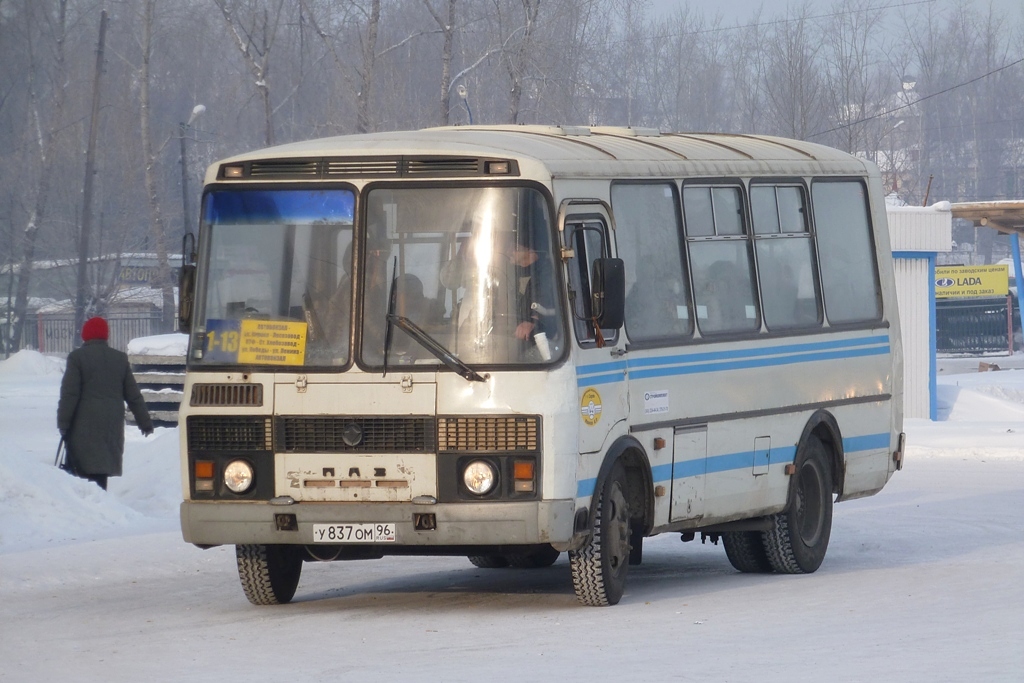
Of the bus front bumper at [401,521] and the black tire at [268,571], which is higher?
the bus front bumper at [401,521]

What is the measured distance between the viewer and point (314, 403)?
342 inches

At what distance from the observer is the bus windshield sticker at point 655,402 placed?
9469 millimetres

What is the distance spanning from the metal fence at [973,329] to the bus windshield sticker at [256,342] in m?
43.8

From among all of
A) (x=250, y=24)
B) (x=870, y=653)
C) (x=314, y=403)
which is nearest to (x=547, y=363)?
(x=314, y=403)

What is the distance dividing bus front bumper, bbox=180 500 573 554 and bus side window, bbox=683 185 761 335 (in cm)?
216

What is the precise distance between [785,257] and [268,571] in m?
4.02

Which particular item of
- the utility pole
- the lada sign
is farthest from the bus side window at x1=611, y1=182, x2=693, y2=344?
the lada sign

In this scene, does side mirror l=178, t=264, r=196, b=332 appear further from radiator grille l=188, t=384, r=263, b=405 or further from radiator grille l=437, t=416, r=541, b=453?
radiator grille l=437, t=416, r=541, b=453

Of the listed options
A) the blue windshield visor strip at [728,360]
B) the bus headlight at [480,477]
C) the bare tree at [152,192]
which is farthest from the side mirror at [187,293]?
the bare tree at [152,192]

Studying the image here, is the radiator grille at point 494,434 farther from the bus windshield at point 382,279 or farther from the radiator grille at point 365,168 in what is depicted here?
the radiator grille at point 365,168

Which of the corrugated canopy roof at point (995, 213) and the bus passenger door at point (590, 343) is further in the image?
the corrugated canopy roof at point (995, 213)

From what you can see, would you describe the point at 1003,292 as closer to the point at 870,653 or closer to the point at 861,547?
the point at 861,547

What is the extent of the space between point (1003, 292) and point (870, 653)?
5243 cm

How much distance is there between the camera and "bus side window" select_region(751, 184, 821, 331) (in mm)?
10914
